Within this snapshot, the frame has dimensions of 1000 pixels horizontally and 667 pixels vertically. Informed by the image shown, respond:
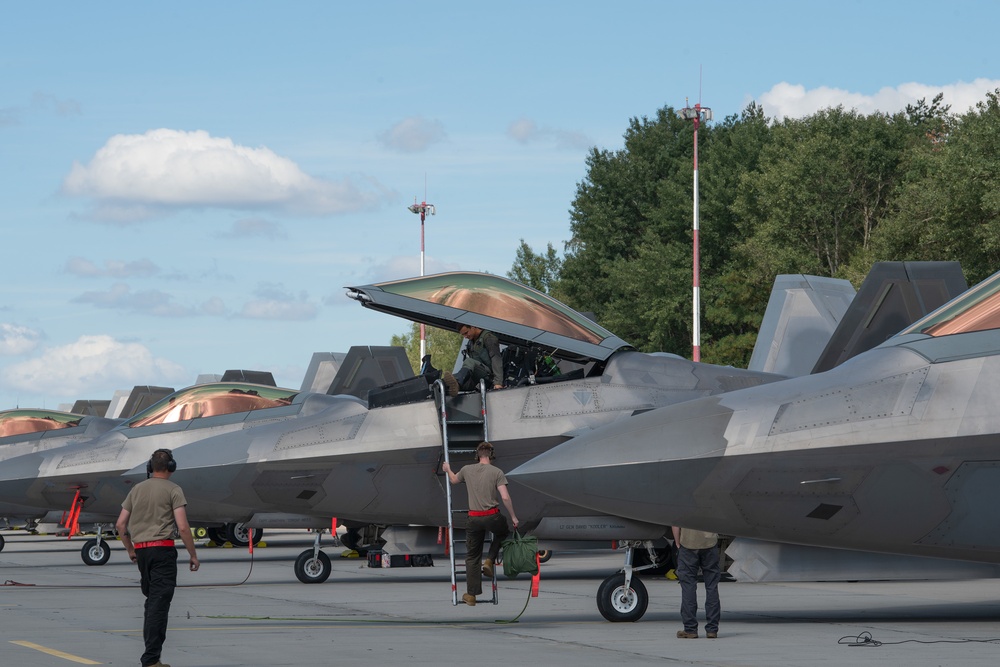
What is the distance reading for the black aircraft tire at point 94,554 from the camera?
2516 cm

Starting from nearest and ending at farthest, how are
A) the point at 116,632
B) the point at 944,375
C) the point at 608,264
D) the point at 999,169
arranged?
the point at 944,375
the point at 116,632
the point at 999,169
the point at 608,264

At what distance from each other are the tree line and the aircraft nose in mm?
36625

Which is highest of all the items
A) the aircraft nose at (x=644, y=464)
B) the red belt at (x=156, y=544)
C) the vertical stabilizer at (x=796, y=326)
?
the vertical stabilizer at (x=796, y=326)

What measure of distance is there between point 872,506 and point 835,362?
7.55m

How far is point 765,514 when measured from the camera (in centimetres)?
1122

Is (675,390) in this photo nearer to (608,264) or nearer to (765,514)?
(765,514)

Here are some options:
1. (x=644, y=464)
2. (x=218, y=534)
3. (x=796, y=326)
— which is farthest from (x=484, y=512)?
(x=218, y=534)

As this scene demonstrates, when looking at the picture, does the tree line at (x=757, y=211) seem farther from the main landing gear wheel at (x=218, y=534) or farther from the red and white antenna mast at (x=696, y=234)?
the main landing gear wheel at (x=218, y=534)

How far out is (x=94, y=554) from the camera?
25.3 meters

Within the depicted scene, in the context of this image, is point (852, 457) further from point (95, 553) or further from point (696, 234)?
point (696, 234)

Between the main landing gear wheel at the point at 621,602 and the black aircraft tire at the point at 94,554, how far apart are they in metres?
14.6

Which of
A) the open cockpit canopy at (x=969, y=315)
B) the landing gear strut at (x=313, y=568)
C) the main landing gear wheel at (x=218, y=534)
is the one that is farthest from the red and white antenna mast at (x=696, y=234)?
the open cockpit canopy at (x=969, y=315)

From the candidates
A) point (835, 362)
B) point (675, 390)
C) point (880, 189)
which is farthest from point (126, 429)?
point (880, 189)

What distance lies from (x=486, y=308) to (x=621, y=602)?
439 centimetres
